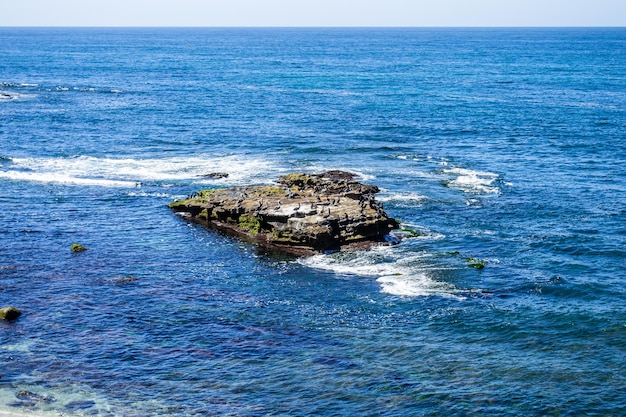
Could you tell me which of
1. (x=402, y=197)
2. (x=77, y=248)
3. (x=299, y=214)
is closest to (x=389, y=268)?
(x=299, y=214)

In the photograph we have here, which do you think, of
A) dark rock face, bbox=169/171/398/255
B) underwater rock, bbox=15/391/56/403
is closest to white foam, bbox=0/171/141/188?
dark rock face, bbox=169/171/398/255

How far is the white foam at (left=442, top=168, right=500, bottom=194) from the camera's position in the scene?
84.8 metres

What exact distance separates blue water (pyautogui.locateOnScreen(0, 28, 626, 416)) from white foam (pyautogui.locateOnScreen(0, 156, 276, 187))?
0.52 meters

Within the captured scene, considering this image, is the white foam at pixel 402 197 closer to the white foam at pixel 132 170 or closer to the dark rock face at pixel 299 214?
the dark rock face at pixel 299 214

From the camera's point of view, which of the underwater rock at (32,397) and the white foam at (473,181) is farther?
the white foam at (473,181)

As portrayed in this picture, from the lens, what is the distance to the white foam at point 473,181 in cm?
8481

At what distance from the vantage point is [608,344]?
4962 cm

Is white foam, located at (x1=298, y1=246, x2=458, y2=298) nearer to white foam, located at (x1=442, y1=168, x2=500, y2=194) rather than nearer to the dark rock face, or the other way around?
the dark rock face

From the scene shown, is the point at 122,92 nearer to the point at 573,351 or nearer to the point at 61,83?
A: the point at 61,83

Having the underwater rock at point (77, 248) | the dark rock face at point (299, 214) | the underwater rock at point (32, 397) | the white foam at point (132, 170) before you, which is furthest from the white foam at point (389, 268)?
the white foam at point (132, 170)

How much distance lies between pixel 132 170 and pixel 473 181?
4136cm

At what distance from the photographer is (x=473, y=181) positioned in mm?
88500

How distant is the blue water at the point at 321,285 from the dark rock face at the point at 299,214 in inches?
79.3

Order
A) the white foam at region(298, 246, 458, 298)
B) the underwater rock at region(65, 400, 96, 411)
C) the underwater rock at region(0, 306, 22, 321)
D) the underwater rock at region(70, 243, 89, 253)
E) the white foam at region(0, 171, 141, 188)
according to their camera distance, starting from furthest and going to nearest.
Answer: the white foam at region(0, 171, 141, 188) < the underwater rock at region(70, 243, 89, 253) < the white foam at region(298, 246, 458, 298) < the underwater rock at region(0, 306, 22, 321) < the underwater rock at region(65, 400, 96, 411)
